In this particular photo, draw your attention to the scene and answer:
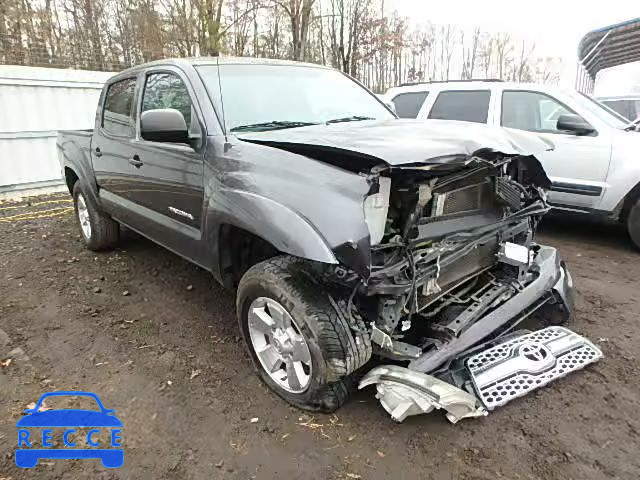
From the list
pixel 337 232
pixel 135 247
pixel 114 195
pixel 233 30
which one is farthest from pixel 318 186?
pixel 233 30

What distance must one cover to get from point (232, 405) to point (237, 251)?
0.92 m

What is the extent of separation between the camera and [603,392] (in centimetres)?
266

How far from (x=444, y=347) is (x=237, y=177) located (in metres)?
1.46

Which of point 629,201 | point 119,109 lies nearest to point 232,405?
point 119,109

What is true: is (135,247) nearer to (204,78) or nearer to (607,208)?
(204,78)

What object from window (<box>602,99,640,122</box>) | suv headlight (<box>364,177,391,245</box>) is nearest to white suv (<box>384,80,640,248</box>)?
suv headlight (<box>364,177,391,245</box>)

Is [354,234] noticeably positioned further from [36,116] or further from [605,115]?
[36,116]

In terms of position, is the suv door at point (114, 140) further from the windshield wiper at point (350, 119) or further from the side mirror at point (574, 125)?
the side mirror at point (574, 125)

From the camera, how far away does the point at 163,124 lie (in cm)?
285

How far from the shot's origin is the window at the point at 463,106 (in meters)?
5.83

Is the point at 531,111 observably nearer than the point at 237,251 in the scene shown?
No

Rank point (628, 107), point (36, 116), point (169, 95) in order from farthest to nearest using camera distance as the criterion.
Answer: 1. point (36, 116)
2. point (628, 107)
3. point (169, 95)

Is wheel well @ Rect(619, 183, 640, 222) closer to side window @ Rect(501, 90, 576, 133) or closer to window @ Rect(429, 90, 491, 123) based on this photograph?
side window @ Rect(501, 90, 576, 133)

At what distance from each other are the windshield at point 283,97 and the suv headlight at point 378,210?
1158 mm
